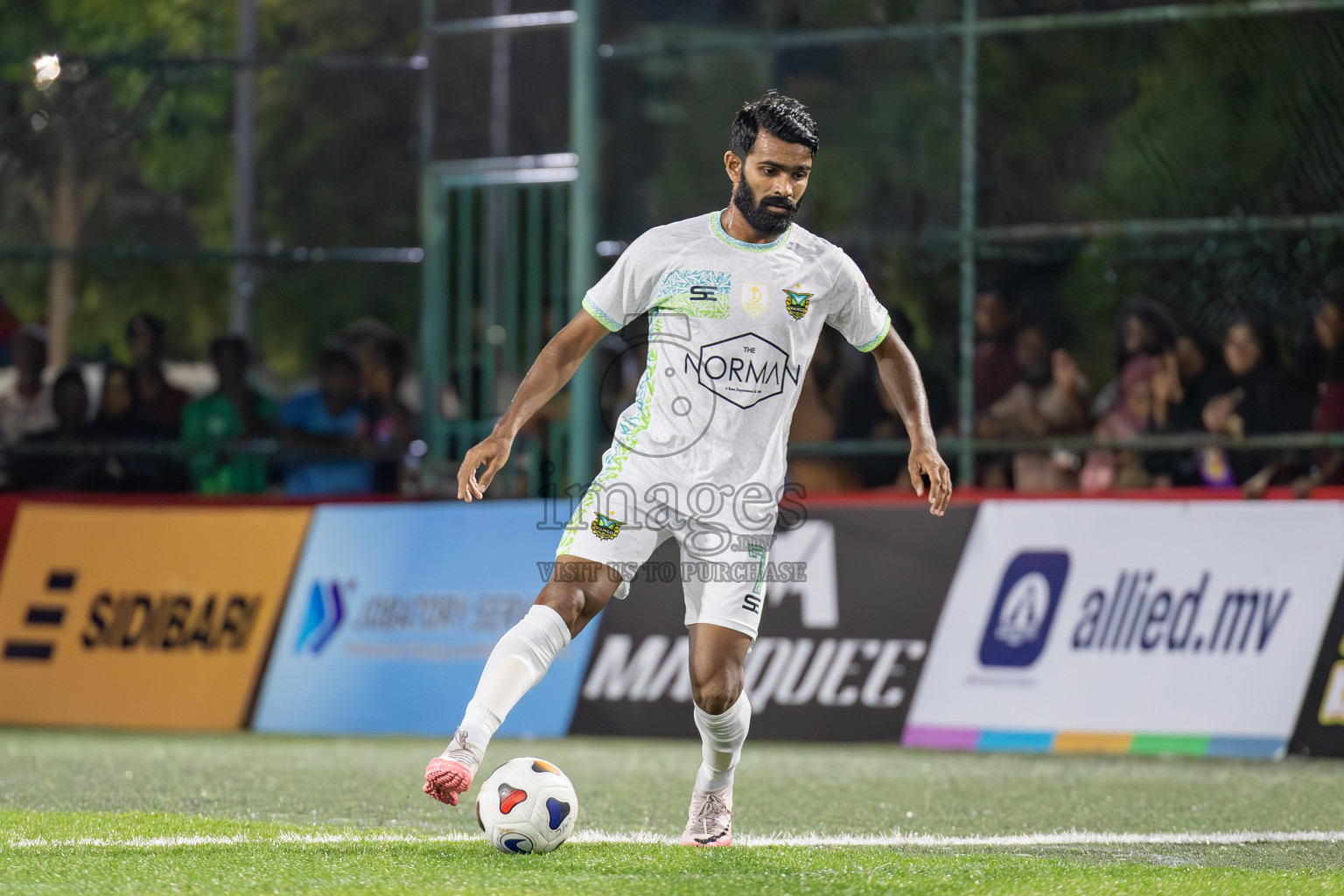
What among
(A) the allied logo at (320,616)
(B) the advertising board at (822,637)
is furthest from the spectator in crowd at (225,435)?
(B) the advertising board at (822,637)

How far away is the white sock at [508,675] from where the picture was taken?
17.0 ft

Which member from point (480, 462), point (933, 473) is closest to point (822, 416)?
point (933, 473)

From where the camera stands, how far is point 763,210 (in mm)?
5672

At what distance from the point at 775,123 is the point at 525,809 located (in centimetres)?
214

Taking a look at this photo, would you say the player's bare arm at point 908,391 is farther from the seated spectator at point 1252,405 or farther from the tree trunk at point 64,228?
the tree trunk at point 64,228

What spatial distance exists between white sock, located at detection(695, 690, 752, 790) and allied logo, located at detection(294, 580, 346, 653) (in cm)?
541

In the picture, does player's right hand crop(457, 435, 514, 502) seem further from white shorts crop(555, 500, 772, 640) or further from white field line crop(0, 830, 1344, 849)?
white field line crop(0, 830, 1344, 849)

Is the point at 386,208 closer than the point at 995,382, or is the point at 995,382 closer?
the point at 995,382

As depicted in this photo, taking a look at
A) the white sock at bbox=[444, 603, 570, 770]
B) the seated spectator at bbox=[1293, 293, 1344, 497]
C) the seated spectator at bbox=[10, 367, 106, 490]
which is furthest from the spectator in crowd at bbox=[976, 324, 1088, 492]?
the seated spectator at bbox=[10, 367, 106, 490]

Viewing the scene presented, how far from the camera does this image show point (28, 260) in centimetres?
1363

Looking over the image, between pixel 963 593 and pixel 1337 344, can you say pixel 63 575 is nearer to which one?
pixel 963 593

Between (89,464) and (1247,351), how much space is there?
7890mm

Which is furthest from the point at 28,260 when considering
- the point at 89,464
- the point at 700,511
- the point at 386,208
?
the point at 700,511

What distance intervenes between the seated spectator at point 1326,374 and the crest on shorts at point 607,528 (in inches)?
234
